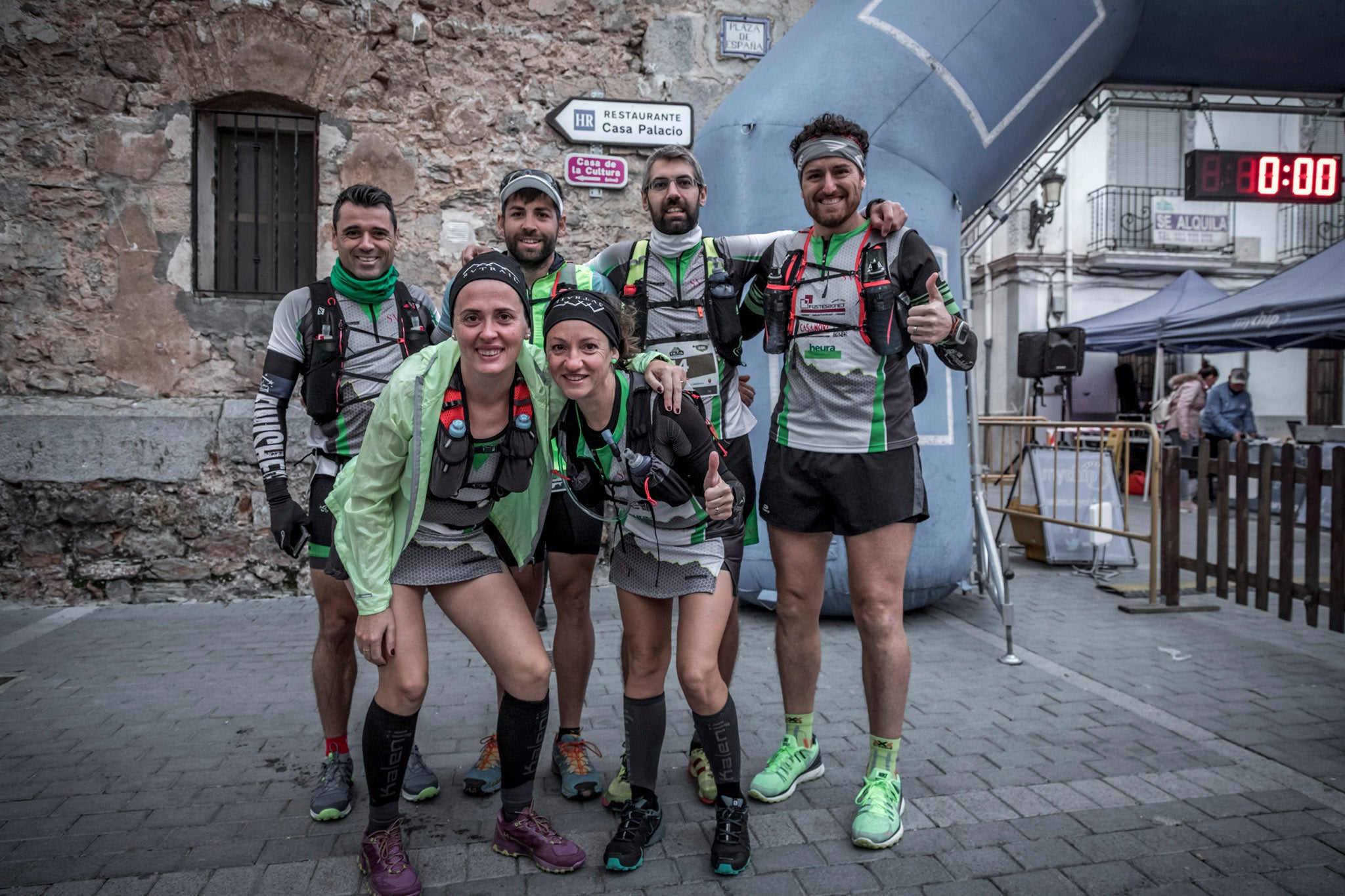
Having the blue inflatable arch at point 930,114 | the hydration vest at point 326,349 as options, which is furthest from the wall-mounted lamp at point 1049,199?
the hydration vest at point 326,349

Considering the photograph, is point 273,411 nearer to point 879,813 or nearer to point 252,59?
point 879,813

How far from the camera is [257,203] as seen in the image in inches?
244

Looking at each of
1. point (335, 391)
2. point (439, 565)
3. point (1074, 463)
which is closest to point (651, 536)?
point (439, 565)

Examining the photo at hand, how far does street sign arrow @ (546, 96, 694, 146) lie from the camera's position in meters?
6.21

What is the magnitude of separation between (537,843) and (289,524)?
1338mm

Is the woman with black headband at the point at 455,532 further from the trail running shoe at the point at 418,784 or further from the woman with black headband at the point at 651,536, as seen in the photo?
the trail running shoe at the point at 418,784

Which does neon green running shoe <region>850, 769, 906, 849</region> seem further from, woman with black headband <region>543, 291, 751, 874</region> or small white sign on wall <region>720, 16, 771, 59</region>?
small white sign on wall <region>720, 16, 771, 59</region>

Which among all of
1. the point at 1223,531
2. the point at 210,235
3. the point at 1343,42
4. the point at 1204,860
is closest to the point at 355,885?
the point at 1204,860

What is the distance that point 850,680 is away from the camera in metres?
4.28

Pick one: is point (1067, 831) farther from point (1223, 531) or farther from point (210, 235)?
point (210, 235)

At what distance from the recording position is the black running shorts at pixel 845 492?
9.50 ft

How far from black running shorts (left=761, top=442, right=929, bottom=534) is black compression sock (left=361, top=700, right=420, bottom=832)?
4.57 feet

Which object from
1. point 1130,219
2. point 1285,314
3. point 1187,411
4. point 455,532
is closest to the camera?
point 455,532


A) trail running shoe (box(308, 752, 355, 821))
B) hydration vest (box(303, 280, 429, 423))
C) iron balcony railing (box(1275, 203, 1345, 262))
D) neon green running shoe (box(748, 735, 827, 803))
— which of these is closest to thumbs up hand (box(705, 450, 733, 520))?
neon green running shoe (box(748, 735, 827, 803))
